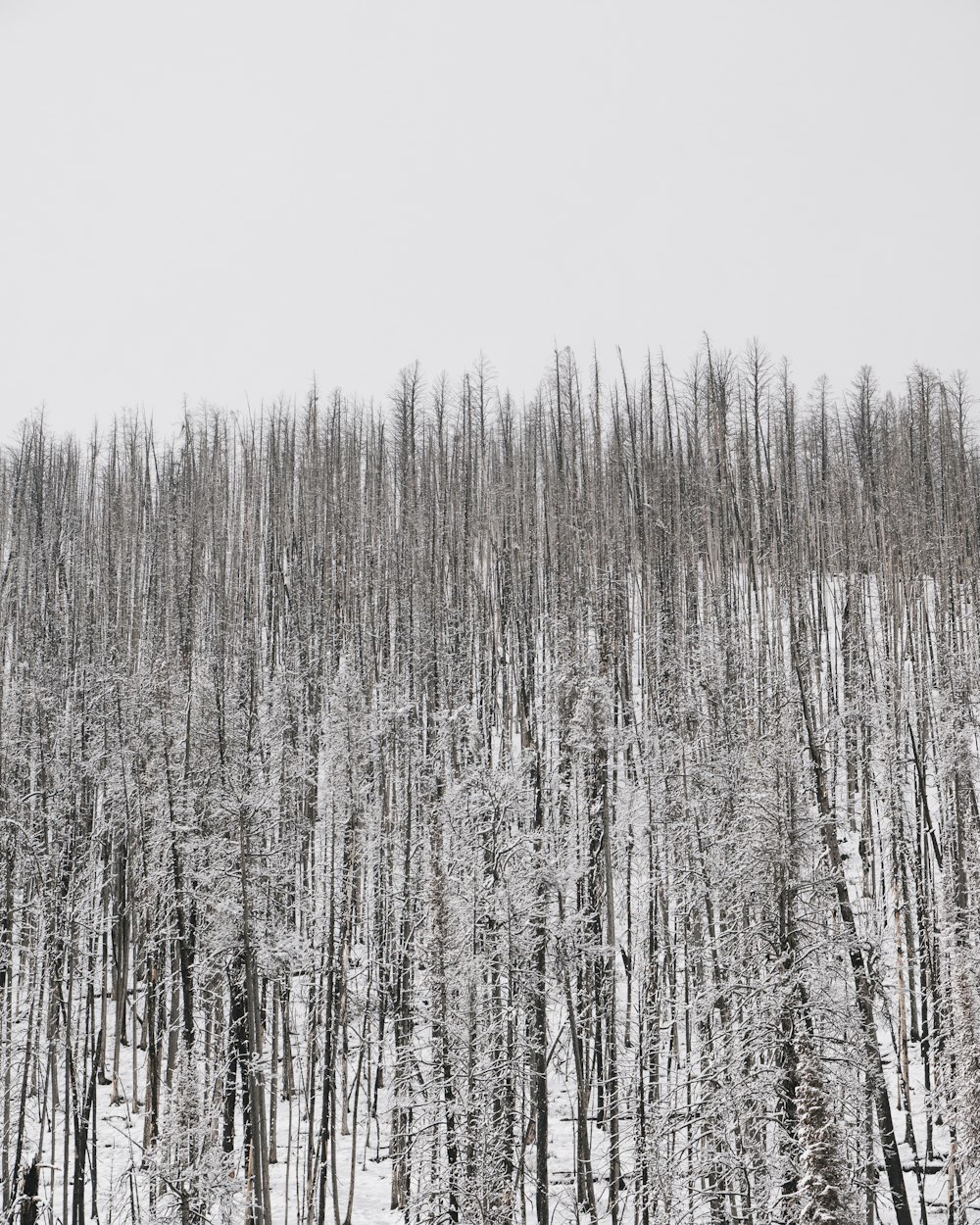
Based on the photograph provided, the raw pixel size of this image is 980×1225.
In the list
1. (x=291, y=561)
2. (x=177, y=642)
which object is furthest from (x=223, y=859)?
(x=291, y=561)

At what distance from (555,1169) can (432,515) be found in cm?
3101

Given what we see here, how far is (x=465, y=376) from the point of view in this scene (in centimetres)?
5828

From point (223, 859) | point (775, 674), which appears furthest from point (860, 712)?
point (223, 859)

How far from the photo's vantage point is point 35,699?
111 ft

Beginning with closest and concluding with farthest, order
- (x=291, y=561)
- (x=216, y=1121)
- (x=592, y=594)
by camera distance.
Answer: (x=216, y=1121)
(x=592, y=594)
(x=291, y=561)

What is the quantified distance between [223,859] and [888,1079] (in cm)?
2033

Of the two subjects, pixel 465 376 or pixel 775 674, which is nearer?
pixel 775 674

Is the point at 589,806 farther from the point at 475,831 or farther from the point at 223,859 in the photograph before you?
the point at 223,859

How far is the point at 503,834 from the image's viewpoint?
25.4 meters

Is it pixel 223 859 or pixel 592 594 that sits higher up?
pixel 592 594

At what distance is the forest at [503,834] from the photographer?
63.1ft

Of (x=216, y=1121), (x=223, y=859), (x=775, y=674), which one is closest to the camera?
(x=216, y=1121)

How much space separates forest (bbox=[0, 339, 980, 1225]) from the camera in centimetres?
1922

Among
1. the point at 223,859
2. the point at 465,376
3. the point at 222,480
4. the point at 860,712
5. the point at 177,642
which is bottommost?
the point at 223,859
